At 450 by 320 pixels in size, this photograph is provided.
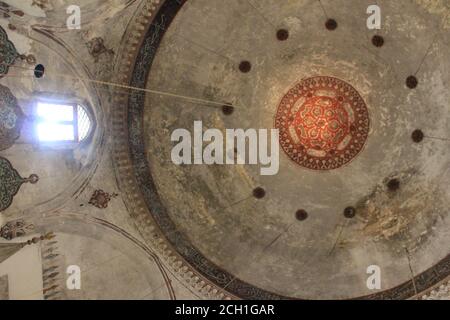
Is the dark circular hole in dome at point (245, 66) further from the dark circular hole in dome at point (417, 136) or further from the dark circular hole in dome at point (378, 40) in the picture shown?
the dark circular hole in dome at point (417, 136)

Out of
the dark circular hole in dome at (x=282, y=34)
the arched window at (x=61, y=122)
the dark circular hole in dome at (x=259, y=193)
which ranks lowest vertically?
the dark circular hole in dome at (x=259, y=193)

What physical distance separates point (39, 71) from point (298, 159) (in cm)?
556

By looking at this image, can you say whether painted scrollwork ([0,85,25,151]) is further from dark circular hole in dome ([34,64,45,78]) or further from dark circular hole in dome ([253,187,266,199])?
dark circular hole in dome ([253,187,266,199])

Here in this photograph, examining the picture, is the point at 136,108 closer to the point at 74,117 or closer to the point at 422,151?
the point at 74,117

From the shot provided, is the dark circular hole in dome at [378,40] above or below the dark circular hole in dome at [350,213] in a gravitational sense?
above

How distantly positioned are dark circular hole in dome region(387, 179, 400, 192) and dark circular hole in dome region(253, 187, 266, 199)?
2.64 m

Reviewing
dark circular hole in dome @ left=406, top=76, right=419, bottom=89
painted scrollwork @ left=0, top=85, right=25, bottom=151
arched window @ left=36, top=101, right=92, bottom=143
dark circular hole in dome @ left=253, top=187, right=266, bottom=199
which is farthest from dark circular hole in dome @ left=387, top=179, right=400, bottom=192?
painted scrollwork @ left=0, top=85, right=25, bottom=151

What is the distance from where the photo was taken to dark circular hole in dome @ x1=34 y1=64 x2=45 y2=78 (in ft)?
33.7

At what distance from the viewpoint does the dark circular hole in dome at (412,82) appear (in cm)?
1193

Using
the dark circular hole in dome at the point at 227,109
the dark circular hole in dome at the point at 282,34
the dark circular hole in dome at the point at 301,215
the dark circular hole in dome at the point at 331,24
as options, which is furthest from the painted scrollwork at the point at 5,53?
the dark circular hole in dome at the point at 301,215

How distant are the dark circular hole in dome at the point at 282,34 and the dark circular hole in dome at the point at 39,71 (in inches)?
186

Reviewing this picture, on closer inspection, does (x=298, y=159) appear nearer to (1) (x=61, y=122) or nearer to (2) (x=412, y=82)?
(2) (x=412, y=82)

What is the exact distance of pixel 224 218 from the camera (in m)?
12.2

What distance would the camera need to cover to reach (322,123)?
40.9 feet
